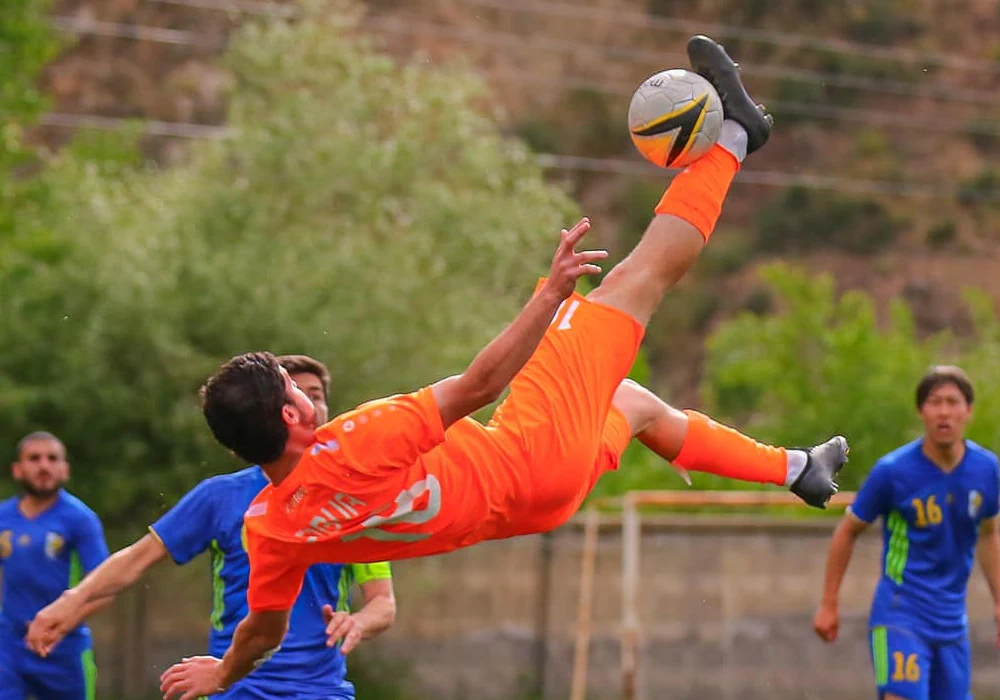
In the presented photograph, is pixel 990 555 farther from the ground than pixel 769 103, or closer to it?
closer to it

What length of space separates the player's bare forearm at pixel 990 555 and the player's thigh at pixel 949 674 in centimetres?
49

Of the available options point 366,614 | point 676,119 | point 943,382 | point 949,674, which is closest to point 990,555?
point 949,674

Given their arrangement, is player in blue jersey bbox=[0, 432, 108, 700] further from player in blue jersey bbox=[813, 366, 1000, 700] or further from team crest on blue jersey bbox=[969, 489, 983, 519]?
team crest on blue jersey bbox=[969, 489, 983, 519]

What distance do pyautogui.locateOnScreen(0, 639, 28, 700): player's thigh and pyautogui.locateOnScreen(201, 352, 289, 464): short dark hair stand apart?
4992 mm

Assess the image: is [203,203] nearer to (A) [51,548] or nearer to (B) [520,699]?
(B) [520,699]

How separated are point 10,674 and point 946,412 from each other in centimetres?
565

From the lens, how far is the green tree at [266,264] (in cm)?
1530

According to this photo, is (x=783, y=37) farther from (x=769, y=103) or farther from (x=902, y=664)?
(x=902, y=664)

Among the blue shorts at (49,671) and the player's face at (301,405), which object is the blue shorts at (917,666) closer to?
the player's face at (301,405)

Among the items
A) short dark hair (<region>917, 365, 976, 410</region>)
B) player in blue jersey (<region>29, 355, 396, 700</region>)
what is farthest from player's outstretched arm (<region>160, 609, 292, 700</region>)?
short dark hair (<region>917, 365, 976, 410</region>)

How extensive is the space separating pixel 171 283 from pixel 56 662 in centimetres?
630

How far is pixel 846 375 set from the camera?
20391 millimetres

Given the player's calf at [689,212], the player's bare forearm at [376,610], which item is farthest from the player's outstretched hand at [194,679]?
the player's calf at [689,212]

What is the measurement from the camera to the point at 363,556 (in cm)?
565
